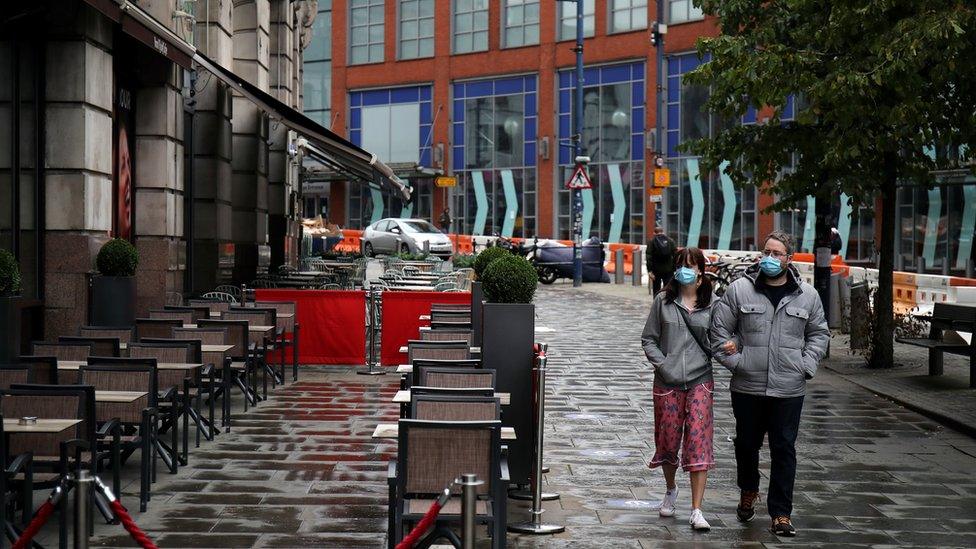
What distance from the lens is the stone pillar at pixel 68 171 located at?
1452cm

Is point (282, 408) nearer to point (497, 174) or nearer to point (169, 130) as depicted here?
point (169, 130)

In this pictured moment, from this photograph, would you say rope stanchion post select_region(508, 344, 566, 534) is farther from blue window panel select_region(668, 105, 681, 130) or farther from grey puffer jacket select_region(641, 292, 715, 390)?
blue window panel select_region(668, 105, 681, 130)

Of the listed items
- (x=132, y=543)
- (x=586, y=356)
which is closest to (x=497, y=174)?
(x=586, y=356)

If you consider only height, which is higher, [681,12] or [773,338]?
[681,12]

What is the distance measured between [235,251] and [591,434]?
13.2m

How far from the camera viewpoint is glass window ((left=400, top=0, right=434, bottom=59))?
60812 mm

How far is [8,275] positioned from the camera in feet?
35.8

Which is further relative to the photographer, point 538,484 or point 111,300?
point 111,300

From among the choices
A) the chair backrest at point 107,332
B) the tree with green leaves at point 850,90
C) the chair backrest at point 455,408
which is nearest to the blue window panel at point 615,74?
the tree with green leaves at point 850,90

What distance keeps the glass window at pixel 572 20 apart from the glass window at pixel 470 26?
4258mm

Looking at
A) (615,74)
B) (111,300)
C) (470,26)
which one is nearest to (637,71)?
(615,74)

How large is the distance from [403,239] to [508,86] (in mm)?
16047

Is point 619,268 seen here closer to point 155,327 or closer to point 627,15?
point 627,15

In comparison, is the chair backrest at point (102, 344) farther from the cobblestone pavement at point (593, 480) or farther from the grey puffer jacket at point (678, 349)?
the grey puffer jacket at point (678, 349)
